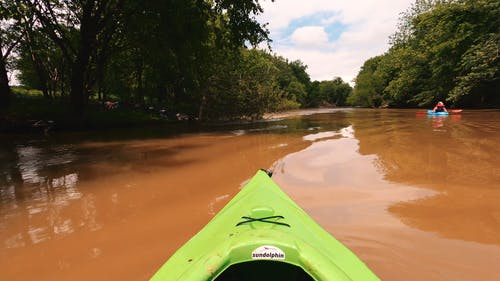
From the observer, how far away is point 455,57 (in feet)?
101

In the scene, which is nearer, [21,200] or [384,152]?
[21,200]

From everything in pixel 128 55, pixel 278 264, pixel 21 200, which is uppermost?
pixel 128 55

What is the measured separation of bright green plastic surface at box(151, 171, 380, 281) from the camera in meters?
1.55

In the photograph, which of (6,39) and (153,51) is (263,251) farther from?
(6,39)

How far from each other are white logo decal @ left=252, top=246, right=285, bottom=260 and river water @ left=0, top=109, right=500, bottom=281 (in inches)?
68.5

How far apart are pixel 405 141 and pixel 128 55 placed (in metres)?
23.6

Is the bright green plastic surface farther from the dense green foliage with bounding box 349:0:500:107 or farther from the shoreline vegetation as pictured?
the dense green foliage with bounding box 349:0:500:107

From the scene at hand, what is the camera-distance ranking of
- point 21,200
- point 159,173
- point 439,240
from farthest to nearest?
1. point 159,173
2. point 21,200
3. point 439,240

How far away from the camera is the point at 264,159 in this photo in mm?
8742

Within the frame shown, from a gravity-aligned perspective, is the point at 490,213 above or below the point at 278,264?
below

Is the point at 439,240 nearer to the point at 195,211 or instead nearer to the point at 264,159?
the point at 195,211

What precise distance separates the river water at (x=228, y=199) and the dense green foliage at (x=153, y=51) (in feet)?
29.3

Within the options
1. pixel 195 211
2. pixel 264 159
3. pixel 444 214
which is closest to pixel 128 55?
pixel 264 159

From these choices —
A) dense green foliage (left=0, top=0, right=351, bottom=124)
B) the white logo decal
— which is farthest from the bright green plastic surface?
dense green foliage (left=0, top=0, right=351, bottom=124)
